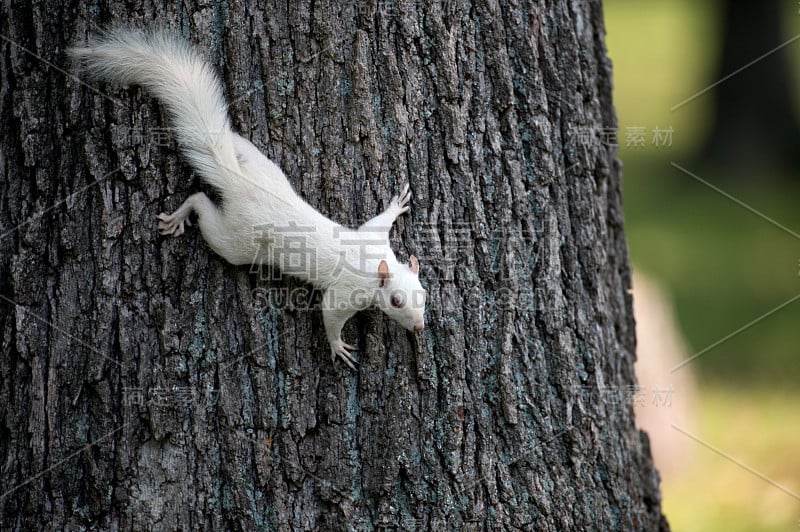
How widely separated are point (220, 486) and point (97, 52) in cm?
143

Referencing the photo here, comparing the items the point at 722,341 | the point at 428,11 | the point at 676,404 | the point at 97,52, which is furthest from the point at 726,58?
the point at 97,52

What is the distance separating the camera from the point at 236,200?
96.3 inches

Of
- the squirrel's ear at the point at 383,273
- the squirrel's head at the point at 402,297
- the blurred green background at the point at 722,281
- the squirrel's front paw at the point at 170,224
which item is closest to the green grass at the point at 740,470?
the blurred green background at the point at 722,281

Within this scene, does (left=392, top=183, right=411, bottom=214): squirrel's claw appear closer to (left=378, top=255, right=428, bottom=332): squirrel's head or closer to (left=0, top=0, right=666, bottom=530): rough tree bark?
(left=0, top=0, right=666, bottom=530): rough tree bark

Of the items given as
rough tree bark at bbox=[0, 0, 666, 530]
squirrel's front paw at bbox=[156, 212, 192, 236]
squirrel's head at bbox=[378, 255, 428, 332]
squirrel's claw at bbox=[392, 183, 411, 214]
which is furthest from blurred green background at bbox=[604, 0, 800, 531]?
squirrel's front paw at bbox=[156, 212, 192, 236]

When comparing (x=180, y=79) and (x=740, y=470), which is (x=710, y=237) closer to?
(x=740, y=470)

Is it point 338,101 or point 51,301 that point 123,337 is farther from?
point 338,101

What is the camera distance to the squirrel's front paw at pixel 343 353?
7.97ft

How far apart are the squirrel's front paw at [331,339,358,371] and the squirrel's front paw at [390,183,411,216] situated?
0.46 metres

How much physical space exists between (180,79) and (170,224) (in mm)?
455

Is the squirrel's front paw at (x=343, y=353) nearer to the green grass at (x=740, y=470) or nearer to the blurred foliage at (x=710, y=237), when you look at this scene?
the blurred foliage at (x=710, y=237)

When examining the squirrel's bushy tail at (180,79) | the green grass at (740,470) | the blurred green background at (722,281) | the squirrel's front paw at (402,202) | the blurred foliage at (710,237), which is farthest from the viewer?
the blurred foliage at (710,237)

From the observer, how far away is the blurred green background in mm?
4605

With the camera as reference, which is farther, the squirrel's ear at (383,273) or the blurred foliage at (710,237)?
the blurred foliage at (710,237)
